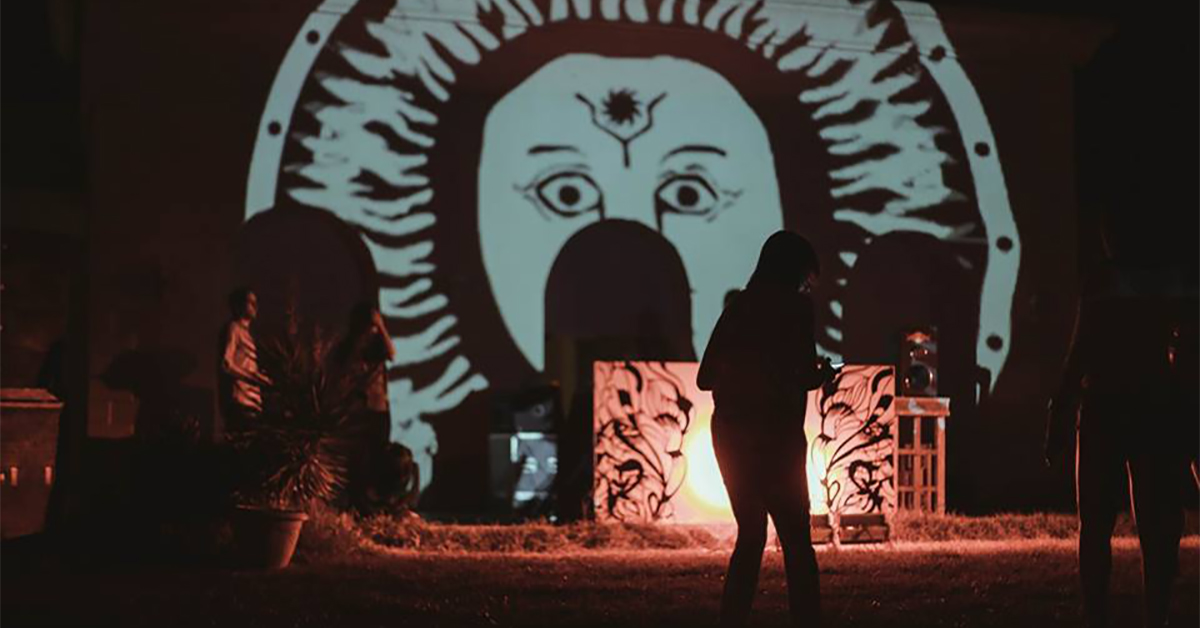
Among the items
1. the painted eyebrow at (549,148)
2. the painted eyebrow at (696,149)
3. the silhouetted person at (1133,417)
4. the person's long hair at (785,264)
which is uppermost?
the painted eyebrow at (696,149)

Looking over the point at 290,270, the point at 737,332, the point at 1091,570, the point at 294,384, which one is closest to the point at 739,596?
the point at 737,332

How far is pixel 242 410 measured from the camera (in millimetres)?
8859

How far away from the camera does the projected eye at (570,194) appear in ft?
40.9

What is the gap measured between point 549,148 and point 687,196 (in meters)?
1.25

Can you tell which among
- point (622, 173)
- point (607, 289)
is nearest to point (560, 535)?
point (622, 173)

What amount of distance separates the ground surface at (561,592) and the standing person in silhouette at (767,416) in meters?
1.07

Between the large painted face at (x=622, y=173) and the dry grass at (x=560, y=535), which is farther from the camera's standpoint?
the large painted face at (x=622, y=173)

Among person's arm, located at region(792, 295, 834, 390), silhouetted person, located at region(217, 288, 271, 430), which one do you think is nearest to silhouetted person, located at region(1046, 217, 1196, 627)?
person's arm, located at region(792, 295, 834, 390)

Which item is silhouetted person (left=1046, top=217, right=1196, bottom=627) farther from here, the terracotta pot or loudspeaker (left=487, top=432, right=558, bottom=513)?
loudspeaker (left=487, top=432, right=558, bottom=513)

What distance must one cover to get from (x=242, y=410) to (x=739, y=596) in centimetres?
441

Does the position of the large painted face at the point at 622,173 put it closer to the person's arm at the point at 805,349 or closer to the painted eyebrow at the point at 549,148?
the painted eyebrow at the point at 549,148

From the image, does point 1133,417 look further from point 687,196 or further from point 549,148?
point 549,148

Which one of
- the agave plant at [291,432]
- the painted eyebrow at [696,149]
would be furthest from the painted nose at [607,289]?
the agave plant at [291,432]

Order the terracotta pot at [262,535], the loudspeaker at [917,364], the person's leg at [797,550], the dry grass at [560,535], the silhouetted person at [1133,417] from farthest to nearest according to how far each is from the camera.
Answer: the loudspeaker at [917,364] < the dry grass at [560,535] < the terracotta pot at [262,535] < the silhouetted person at [1133,417] < the person's leg at [797,550]
